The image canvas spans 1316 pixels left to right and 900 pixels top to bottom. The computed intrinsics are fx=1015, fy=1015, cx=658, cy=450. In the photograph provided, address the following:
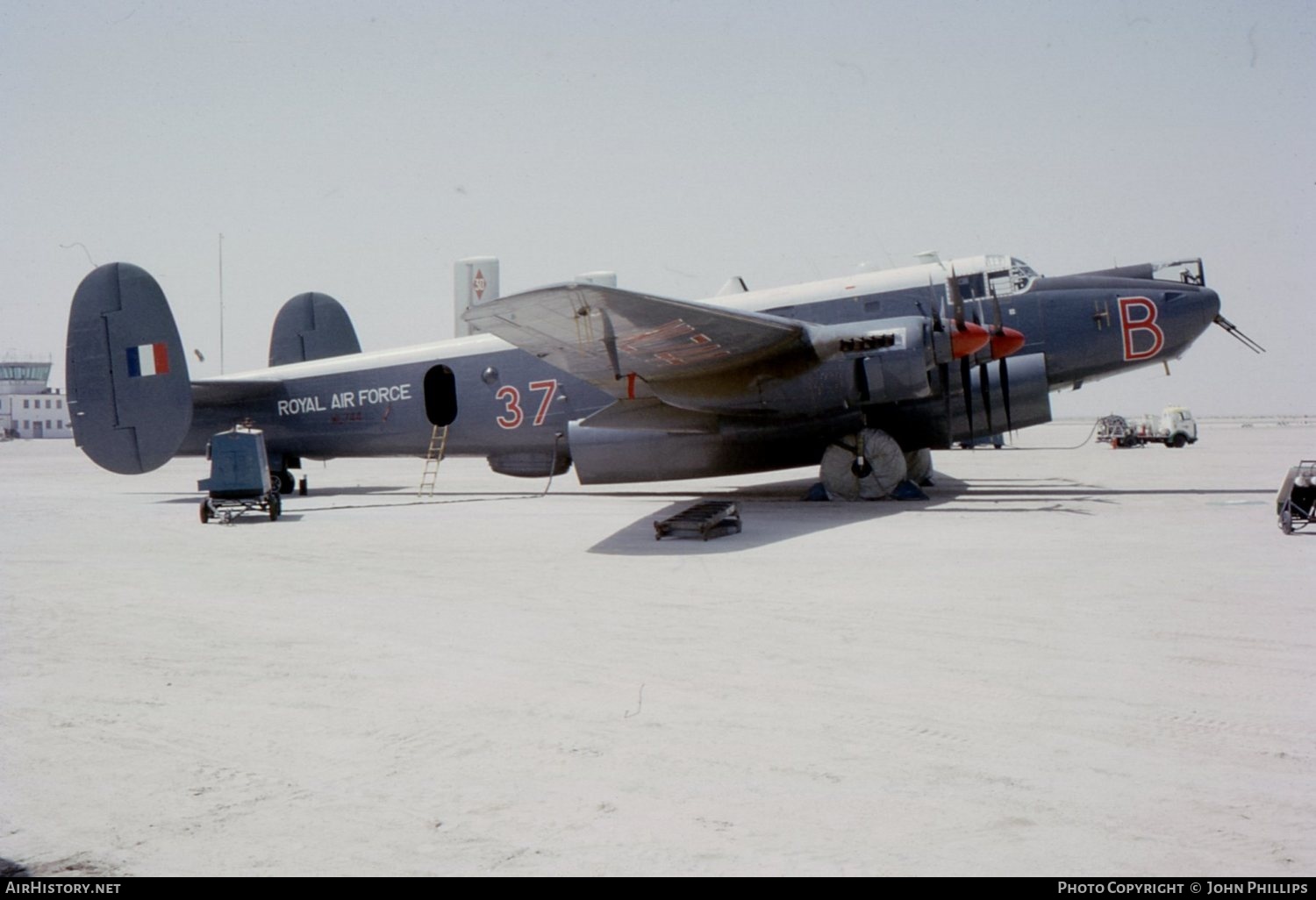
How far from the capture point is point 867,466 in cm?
1593

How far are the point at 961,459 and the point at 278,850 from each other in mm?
31990

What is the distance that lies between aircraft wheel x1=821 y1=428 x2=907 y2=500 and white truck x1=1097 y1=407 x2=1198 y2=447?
1217 inches

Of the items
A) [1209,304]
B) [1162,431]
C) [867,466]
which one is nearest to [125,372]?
[867,466]

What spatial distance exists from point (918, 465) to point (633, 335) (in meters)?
6.88

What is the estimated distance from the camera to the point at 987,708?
4602mm

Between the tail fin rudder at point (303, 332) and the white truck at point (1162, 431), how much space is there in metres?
33.2

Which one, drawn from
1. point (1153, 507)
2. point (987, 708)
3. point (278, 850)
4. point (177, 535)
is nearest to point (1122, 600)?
point (987, 708)

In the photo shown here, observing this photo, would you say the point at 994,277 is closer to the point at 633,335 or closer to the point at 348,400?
the point at 633,335

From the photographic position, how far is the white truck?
138 feet

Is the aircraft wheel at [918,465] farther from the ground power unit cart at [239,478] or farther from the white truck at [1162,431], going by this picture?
the white truck at [1162,431]
